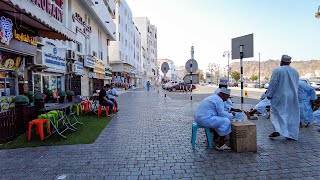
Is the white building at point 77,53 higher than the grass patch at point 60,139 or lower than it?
higher

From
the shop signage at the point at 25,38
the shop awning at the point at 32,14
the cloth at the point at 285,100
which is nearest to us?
the cloth at the point at 285,100

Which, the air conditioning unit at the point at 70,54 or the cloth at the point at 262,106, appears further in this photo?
the air conditioning unit at the point at 70,54

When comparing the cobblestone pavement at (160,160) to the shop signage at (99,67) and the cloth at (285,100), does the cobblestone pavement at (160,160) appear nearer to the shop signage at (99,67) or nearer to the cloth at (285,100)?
the cloth at (285,100)

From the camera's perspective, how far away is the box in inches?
192

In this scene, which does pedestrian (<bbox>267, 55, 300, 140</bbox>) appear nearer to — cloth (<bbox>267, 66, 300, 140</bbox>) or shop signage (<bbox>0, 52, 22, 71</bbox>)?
cloth (<bbox>267, 66, 300, 140</bbox>)

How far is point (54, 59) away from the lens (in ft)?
47.6

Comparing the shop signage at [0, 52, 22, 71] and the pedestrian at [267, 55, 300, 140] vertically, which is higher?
the shop signage at [0, 52, 22, 71]

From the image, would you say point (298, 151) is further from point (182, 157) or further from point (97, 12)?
point (97, 12)

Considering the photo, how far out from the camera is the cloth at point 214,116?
4.98 m

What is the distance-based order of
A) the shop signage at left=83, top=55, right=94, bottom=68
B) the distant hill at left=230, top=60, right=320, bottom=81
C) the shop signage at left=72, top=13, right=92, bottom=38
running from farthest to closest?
the distant hill at left=230, top=60, right=320, bottom=81, the shop signage at left=83, top=55, right=94, bottom=68, the shop signage at left=72, top=13, right=92, bottom=38

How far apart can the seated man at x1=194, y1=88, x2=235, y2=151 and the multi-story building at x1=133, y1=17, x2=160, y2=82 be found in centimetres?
7007

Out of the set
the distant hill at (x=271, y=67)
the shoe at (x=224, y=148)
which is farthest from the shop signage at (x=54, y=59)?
the distant hill at (x=271, y=67)

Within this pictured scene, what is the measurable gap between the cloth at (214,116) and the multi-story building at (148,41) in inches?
2759

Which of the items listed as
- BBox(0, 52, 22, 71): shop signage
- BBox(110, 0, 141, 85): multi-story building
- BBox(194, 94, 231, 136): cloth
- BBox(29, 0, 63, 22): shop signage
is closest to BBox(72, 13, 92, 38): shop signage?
BBox(0, 52, 22, 71): shop signage
